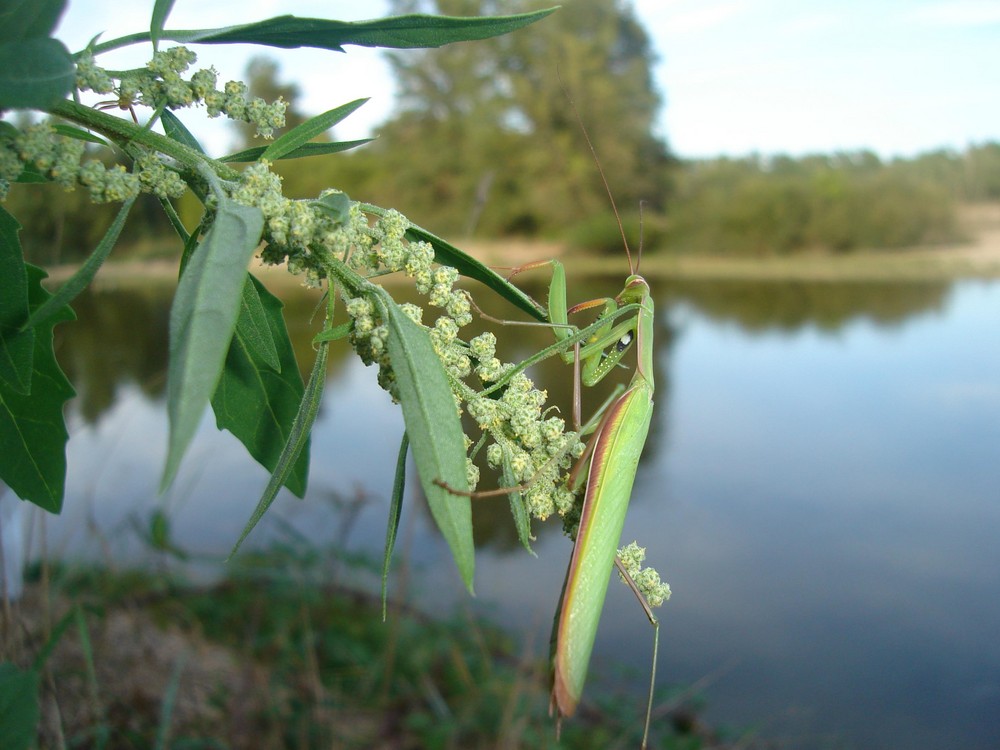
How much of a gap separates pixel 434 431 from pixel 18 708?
0.49 metres

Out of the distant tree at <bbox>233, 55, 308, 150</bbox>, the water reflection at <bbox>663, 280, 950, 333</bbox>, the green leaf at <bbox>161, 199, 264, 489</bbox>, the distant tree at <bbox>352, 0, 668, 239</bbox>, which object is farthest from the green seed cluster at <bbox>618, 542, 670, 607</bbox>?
the water reflection at <bbox>663, 280, 950, 333</bbox>

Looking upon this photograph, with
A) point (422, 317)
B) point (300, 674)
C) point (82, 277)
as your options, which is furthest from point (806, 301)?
point (82, 277)

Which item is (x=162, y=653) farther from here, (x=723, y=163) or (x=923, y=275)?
(x=723, y=163)

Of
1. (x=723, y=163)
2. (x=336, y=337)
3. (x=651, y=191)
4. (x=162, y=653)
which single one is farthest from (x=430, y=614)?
(x=723, y=163)

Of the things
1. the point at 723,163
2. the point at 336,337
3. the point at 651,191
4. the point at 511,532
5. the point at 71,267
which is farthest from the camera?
the point at 723,163

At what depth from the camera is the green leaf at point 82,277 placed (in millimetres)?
266

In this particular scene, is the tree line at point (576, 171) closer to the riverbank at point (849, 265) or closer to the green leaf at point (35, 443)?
the riverbank at point (849, 265)

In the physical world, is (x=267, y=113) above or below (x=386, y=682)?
above

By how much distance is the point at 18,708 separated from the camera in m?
0.54

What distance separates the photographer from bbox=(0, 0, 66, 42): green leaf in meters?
0.25

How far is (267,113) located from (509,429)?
0.19 metres

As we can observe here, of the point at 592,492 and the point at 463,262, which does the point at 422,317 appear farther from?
the point at 592,492

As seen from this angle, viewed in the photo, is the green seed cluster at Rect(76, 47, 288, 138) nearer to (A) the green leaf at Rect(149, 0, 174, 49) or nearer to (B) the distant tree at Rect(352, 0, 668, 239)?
(A) the green leaf at Rect(149, 0, 174, 49)

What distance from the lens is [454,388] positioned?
0.33 meters
